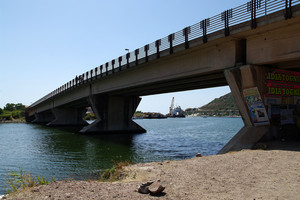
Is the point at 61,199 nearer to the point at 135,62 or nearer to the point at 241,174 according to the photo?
the point at 241,174

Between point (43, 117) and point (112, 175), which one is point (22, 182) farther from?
point (43, 117)

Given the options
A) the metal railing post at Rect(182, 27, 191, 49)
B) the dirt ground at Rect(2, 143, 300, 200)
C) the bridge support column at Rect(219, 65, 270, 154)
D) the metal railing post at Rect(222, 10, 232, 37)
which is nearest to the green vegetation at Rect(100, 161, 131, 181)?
the dirt ground at Rect(2, 143, 300, 200)

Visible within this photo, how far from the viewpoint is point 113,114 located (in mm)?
44844

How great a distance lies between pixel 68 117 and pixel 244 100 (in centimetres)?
7216

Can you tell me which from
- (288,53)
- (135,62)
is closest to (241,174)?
(288,53)

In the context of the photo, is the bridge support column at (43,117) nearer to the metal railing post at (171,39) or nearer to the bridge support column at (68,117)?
the bridge support column at (68,117)

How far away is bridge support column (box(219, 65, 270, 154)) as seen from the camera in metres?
16.6

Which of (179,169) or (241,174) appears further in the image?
(179,169)

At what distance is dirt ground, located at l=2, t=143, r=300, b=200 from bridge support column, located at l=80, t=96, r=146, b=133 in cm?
3348

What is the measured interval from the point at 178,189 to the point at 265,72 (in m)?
12.5

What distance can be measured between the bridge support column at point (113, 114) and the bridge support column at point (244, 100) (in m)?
29.6

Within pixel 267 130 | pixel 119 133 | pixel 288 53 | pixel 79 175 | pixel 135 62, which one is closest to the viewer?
pixel 79 175

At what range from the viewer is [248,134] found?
55.7 feet

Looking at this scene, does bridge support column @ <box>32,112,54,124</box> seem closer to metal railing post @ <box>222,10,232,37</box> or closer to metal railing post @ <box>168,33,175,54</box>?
metal railing post @ <box>168,33,175,54</box>
